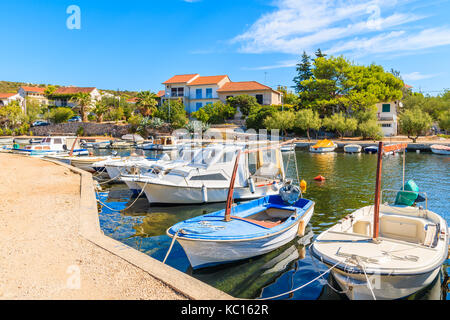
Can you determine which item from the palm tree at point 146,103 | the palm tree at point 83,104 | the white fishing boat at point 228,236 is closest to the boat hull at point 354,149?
the white fishing boat at point 228,236

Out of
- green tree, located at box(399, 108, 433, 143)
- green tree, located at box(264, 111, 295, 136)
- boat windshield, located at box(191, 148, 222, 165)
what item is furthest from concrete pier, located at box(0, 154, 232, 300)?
green tree, located at box(399, 108, 433, 143)

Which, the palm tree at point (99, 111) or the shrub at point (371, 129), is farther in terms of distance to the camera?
the palm tree at point (99, 111)

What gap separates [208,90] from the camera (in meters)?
70.8

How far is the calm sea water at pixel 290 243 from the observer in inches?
309

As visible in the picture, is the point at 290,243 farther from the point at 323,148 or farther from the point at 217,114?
the point at 217,114

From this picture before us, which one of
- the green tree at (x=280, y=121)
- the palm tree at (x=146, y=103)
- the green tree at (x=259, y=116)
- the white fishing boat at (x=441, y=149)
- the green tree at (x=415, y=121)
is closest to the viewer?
the white fishing boat at (x=441, y=149)

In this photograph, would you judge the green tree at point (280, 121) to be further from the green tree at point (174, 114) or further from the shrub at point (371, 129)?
the green tree at point (174, 114)

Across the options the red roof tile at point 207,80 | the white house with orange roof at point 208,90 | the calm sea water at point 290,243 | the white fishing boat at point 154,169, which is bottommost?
the calm sea water at point 290,243

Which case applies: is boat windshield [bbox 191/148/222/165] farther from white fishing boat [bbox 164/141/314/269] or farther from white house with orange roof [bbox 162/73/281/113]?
white house with orange roof [bbox 162/73/281/113]

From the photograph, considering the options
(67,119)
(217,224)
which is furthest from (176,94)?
(217,224)

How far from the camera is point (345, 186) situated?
20750mm

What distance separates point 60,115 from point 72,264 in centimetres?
8076

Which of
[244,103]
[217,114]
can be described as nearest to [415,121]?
[244,103]
